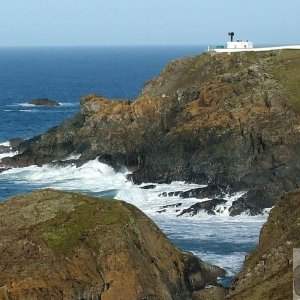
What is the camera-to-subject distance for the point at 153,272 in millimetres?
29344

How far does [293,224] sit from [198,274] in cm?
603

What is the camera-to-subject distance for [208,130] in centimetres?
6344

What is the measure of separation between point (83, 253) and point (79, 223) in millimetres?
1578

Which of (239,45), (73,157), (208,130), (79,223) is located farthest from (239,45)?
(79,223)

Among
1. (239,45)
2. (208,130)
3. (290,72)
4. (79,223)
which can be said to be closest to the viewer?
(79,223)

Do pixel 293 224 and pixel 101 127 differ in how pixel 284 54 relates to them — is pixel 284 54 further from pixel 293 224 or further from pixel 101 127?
pixel 293 224

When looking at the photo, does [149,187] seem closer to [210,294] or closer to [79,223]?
[210,294]

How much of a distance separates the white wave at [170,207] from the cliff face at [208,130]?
1536 mm

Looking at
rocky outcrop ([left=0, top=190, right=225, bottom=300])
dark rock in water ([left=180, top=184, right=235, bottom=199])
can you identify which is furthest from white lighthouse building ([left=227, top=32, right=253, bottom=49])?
rocky outcrop ([left=0, top=190, right=225, bottom=300])

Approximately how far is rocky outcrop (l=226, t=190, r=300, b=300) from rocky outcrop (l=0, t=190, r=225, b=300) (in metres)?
3.34

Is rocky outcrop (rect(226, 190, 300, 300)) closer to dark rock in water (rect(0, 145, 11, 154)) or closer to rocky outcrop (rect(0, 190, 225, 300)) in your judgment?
rocky outcrop (rect(0, 190, 225, 300))

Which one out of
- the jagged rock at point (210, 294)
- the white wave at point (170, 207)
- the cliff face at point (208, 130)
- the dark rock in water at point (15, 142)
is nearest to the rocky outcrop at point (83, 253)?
the jagged rock at point (210, 294)

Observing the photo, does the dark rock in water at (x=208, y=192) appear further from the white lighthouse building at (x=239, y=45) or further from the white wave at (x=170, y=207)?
the white lighthouse building at (x=239, y=45)

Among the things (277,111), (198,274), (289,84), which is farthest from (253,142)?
(198,274)
